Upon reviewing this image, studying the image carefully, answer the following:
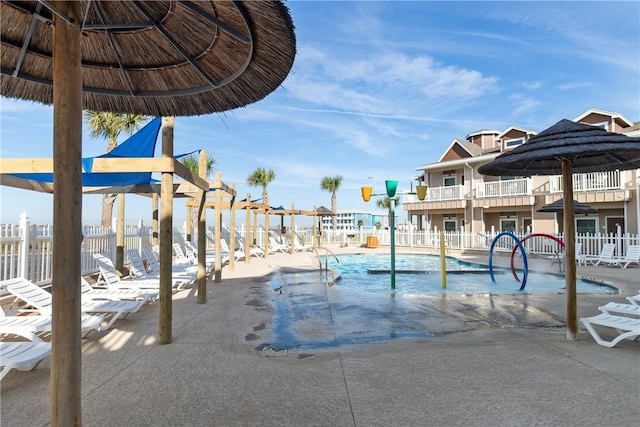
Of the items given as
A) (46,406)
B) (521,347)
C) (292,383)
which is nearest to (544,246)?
(521,347)

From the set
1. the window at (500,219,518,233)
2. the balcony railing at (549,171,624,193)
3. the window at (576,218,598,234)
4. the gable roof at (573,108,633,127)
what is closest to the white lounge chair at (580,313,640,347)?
the balcony railing at (549,171,624,193)

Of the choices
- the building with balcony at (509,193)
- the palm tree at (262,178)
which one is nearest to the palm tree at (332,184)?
the palm tree at (262,178)

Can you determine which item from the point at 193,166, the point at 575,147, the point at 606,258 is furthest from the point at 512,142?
the point at 575,147

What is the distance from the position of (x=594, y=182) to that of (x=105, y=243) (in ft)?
71.5

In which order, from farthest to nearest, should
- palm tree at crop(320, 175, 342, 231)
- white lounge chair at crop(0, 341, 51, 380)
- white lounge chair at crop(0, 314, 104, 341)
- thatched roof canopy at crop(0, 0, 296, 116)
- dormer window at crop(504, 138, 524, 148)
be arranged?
palm tree at crop(320, 175, 342, 231) → dormer window at crop(504, 138, 524, 148) → white lounge chair at crop(0, 314, 104, 341) → white lounge chair at crop(0, 341, 51, 380) → thatched roof canopy at crop(0, 0, 296, 116)

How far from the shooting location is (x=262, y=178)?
1480 inches

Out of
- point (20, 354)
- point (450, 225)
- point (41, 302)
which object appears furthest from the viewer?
point (450, 225)

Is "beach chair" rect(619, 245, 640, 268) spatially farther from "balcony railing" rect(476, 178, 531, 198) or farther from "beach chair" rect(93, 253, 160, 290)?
"beach chair" rect(93, 253, 160, 290)

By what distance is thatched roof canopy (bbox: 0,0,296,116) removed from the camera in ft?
9.42

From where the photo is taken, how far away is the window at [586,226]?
20.9m

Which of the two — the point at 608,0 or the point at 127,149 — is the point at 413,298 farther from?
the point at 608,0

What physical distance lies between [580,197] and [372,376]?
20.5 m

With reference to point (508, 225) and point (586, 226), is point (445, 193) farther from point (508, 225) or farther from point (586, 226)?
point (586, 226)

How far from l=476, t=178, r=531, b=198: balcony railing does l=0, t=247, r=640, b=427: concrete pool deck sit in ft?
59.3
